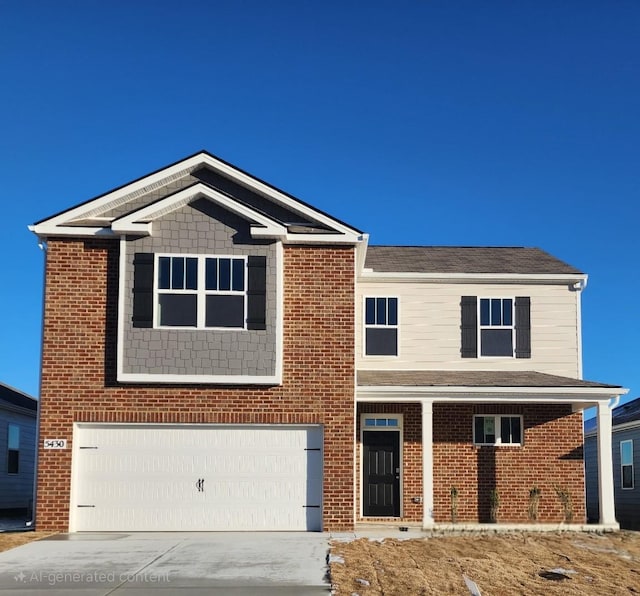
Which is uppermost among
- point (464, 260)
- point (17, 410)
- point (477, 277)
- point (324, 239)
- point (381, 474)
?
point (464, 260)

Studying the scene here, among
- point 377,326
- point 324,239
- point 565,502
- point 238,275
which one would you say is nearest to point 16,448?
point 377,326

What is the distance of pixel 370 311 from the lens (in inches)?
818

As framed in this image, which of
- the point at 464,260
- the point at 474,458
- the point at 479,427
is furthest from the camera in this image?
the point at 464,260

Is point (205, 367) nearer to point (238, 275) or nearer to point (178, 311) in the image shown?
point (178, 311)

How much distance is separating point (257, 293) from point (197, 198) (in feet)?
7.22

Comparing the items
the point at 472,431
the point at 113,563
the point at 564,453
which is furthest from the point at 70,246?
the point at 564,453

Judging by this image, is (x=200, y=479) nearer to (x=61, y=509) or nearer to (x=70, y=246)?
(x=61, y=509)

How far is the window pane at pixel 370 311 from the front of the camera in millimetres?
20734

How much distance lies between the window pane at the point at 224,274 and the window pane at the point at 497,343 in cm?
659

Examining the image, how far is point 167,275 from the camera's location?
1719 centimetres

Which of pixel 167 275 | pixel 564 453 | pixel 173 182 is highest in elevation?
pixel 173 182

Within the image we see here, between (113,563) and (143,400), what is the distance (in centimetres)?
466

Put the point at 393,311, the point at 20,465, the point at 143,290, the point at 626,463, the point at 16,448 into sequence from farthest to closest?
the point at 20,465, the point at 16,448, the point at 626,463, the point at 393,311, the point at 143,290

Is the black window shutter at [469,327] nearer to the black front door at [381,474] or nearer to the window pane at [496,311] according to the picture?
the window pane at [496,311]
